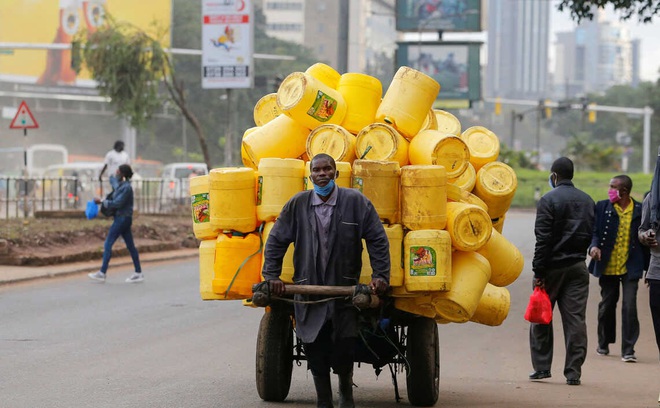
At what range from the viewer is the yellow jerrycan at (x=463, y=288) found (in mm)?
7723

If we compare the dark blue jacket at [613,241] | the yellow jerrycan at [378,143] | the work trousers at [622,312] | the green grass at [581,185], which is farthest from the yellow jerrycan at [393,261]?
the green grass at [581,185]

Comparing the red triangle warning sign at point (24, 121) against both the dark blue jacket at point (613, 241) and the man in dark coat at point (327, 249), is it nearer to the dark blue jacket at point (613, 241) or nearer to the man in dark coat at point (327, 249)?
the dark blue jacket at point (613, 241)

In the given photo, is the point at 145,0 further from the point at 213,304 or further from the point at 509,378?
the point at 509,378

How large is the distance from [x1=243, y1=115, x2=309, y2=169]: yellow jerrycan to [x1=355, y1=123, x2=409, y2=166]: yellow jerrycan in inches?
21.1

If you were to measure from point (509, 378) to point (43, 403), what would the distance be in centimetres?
387

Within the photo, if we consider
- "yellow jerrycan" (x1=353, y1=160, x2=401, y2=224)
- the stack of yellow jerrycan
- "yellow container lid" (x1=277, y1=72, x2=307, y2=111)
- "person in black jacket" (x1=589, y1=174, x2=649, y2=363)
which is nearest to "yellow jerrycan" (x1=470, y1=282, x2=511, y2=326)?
the stack of yellow jerrycan

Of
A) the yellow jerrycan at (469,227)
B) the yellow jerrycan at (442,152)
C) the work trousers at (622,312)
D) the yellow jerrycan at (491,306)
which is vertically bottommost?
the work trousers at (622,312)

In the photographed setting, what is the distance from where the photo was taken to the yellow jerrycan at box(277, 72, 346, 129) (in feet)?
27.3

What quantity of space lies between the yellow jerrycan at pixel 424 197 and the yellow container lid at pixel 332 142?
570 mm


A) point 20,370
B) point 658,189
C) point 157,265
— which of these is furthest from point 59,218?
point 658,189

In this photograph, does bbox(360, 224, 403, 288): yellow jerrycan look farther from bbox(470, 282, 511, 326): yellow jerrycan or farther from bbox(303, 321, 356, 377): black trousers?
bbox(470, 282, 511, 326): yellow jerrycan

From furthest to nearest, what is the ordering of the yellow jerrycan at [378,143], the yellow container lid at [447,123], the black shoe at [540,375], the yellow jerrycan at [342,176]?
the black shoe at [540,375], the yellow container lid at [447,123], the yellow jerrycan at [378,143], the yellow jerrycan at [342,176]

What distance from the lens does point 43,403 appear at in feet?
27.1

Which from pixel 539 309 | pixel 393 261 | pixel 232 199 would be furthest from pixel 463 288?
pixel 539 309
